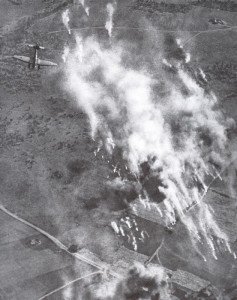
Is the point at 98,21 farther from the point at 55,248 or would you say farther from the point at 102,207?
the point at 55,248

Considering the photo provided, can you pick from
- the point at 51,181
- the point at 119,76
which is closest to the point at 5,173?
the point at 51,181

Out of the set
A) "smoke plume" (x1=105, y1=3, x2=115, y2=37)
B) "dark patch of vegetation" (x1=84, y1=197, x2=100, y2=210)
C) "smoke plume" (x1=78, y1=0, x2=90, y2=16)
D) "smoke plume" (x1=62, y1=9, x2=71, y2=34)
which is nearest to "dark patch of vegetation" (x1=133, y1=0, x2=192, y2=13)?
"smoke plume" (x1=105, y1=3, x2=115, y2=37)

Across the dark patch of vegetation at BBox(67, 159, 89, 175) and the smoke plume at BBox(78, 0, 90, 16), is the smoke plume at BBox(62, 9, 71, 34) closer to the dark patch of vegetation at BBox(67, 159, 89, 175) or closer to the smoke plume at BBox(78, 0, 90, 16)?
the smoke plume at BBox(78, 0, 90, 16)

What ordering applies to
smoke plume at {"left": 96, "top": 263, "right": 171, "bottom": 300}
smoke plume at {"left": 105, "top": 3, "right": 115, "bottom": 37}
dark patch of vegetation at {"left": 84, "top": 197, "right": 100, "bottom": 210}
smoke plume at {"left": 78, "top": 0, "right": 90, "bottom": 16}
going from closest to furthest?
1. smoke plume at {"left": 96, "top": 263, "right": 171, "bottom": 300}
2. dark patch of vegetation at {"left": 84, "top": 197, "right": 100, "bottom": 210}
3. smoke plume at {"left": 105, "top": 3, "right": 115, "bottom": 37}
4. smoke plume at {"left": 78, "top": 0, "right": 90, "bottom": 16}

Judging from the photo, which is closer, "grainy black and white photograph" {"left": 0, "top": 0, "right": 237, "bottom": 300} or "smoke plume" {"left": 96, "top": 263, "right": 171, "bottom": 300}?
"smoke plume" {"left": 96, "top": 263, "right": 171, "bottom": 300}

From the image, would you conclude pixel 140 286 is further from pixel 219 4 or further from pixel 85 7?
pixel 85 7

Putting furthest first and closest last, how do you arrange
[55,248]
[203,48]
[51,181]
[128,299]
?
[203,48] → [51,181] → [55,248] → [128,299]

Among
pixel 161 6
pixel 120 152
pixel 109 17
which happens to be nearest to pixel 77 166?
pixel 120 152

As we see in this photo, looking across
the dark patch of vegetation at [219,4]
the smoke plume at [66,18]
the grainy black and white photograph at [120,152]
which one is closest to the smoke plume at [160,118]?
the grainy black and white photograph at [120,152]
